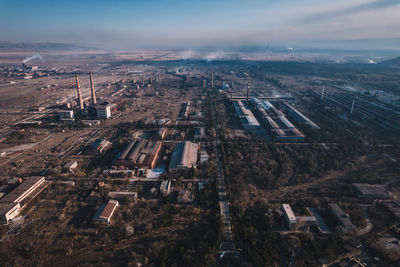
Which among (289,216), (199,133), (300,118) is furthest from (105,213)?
(300,118)

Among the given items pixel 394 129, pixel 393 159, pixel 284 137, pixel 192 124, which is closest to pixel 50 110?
pixel 192 124

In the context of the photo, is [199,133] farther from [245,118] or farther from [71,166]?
[71,166]

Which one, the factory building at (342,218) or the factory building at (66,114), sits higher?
the factory building at (66,114)

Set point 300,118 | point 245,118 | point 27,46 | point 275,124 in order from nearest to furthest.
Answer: point 275,124 < point 245,118 < point 300,118 < point 27,46

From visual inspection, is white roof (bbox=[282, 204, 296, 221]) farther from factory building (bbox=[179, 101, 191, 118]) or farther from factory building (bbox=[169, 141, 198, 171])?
factory building (bbox=[179, 101, 191, 118])

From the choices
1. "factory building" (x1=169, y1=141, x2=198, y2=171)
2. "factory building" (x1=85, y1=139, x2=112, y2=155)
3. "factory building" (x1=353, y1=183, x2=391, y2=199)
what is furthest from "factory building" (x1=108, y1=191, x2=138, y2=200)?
"factory building" (x1=353, y1=183, x2=391, y2=199)

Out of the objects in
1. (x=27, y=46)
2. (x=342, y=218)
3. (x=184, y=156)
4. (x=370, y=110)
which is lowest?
(x=342, y=218)

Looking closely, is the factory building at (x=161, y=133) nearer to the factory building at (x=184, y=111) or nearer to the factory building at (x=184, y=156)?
the factory building at (x=184, y=156)

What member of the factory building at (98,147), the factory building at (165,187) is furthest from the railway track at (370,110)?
the factory building at (98,147)
